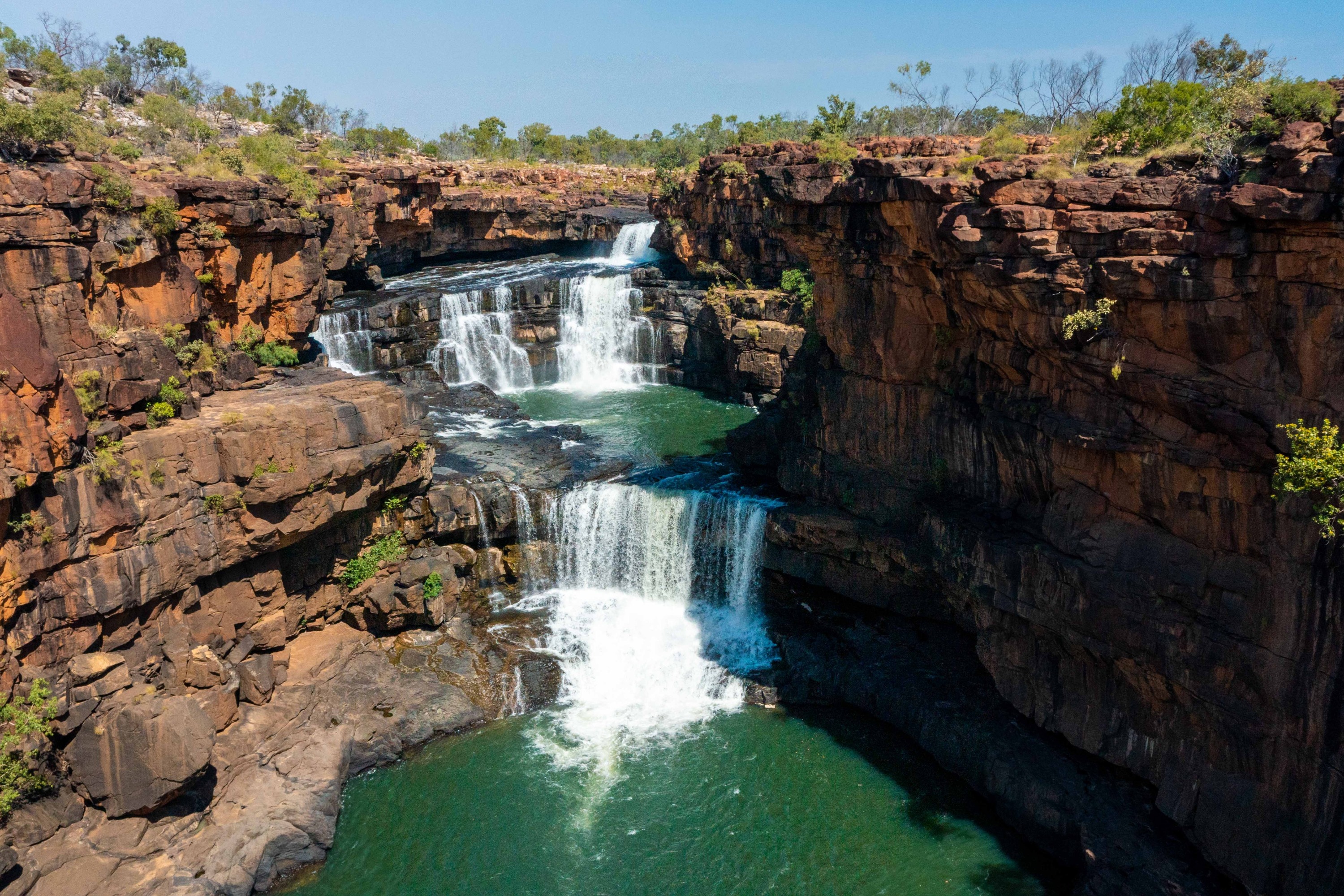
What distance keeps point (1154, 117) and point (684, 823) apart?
15.3 meters

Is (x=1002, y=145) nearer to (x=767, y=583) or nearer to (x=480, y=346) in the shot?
(x=767, y=583)

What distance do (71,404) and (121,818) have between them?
274 inches

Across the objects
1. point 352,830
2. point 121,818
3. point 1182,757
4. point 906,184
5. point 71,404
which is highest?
point 906,184

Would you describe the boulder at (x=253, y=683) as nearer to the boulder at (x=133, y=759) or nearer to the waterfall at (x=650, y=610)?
the boulder at (x=133, y=759)

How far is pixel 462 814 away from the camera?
656 inches

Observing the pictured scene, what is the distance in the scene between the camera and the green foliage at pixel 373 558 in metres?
20.1

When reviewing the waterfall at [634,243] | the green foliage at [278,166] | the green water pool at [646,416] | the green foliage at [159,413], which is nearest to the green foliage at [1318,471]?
the green water pool at [646,416]

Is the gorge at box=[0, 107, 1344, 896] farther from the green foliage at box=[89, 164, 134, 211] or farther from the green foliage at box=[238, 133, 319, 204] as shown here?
the green foliage at box=[238, 133, 319, 204]

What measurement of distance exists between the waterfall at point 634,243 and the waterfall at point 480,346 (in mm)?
10773

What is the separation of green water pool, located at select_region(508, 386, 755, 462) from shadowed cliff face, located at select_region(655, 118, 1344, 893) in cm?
961

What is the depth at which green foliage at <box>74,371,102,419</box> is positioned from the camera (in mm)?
15594

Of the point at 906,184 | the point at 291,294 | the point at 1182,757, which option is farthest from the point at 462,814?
the point at 291,294

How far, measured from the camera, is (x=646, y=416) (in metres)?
33.0

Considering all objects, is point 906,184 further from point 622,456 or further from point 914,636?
point 622,456
